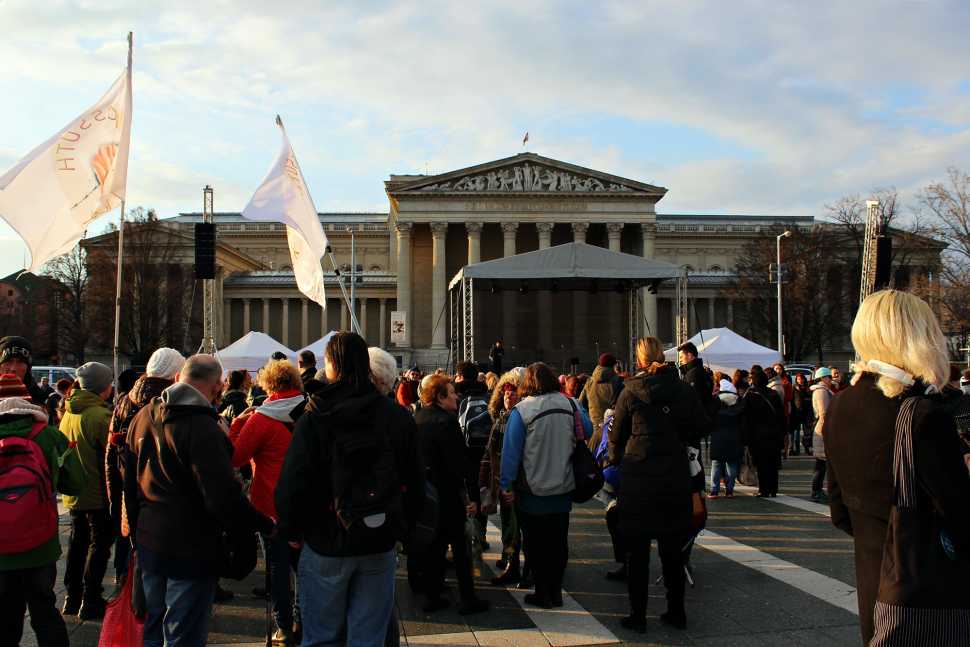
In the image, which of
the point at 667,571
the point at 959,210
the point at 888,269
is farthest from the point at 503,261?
the point at 959,210

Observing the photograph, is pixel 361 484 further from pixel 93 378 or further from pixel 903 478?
pixel 93 378

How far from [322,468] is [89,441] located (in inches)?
149

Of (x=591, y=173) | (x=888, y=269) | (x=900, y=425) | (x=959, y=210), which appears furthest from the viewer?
(x=591, y=173)

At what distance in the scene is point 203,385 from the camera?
4.33 meters

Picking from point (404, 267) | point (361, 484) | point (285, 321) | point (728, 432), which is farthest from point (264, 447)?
point (285, 321)

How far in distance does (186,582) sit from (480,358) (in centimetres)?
4822

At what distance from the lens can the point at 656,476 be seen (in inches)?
230

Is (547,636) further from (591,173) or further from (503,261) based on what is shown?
(591,173)

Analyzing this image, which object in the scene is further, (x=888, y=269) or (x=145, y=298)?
(x=145, y=298)

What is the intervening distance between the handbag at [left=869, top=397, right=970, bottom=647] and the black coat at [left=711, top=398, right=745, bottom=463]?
9.34 metres

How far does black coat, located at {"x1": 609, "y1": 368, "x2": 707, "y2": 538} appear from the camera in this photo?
579cm

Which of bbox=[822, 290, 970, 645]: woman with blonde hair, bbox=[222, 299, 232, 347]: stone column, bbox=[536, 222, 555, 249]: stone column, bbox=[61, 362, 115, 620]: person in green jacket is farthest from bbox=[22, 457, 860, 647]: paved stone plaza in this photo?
bbox=[222, 299, 232, 347]: stone column

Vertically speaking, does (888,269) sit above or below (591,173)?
below

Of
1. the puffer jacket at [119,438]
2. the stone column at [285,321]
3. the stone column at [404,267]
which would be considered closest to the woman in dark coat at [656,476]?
the puffer jacket at [119,438]
